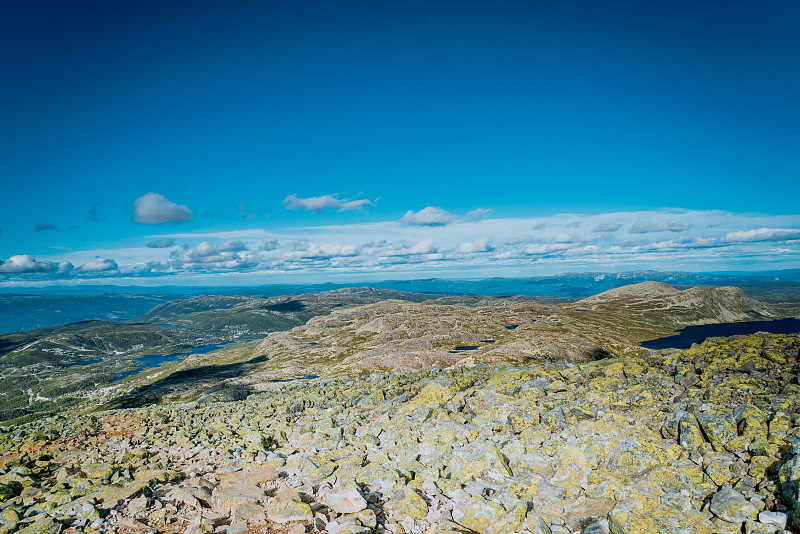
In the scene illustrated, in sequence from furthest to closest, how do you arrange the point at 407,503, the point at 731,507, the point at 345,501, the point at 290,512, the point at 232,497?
the point at 232,497 → the point at 345,501 → the point at 407,503 → the point at 290,512 → the point at 731,507

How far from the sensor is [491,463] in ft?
67.2

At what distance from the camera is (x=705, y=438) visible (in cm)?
1858

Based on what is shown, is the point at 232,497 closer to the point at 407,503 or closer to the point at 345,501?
the point at 345,501

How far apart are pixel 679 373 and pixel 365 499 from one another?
22929mm

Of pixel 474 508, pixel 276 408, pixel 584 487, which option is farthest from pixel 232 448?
pixel 584 487

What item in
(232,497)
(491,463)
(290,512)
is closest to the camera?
(290,512)

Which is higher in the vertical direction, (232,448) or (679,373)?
(679,373)

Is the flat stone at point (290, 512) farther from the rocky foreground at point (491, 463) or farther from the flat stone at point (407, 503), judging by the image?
the flat stone at point (407, 503)

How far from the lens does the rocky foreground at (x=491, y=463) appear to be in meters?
16.1

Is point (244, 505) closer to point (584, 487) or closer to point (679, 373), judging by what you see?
point (584, 487)

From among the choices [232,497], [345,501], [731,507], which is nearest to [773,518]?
[731,507]

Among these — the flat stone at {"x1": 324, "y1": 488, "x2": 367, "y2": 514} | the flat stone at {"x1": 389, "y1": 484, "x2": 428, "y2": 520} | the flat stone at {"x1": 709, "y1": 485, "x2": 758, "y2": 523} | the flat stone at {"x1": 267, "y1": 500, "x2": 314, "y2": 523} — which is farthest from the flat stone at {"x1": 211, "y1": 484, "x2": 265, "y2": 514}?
the flat stone at {"x1": 709, "y1": 485, "x2": 758, "y2": 523}

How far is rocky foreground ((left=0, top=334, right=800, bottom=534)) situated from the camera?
16.1m

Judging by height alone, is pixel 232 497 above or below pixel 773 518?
below
